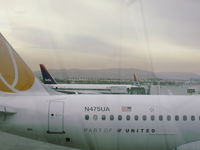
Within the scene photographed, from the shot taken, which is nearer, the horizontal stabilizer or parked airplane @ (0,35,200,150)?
the horizontal stabilizer

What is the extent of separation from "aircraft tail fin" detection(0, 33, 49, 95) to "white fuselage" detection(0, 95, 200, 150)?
7.4 inches

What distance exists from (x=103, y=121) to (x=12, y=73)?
2312 mm

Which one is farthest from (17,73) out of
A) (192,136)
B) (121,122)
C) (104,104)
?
(192,136)

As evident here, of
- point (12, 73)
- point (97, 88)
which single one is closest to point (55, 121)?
point (12, 73)

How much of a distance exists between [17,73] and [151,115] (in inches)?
124

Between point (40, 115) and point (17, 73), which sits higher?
point (17, 73)

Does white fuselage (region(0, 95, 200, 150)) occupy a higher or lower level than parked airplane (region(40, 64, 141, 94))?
lower

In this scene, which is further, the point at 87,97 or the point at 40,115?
the point at 87,97

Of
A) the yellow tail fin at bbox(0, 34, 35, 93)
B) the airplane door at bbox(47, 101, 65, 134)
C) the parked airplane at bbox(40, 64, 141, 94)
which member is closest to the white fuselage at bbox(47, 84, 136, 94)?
the parked airplane at bbox(40, 64, 141, 94)

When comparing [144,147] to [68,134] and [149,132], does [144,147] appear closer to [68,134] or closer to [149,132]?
[149,132]

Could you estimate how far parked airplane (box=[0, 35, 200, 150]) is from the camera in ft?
18.9

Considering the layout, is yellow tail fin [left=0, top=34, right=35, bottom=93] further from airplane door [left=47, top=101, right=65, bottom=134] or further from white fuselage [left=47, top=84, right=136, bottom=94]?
white fuselage [left=47, top=84, right=136, bottom=94]

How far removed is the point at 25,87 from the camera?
20.2 ft

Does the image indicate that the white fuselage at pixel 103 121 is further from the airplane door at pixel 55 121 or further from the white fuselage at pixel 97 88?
the white fuselage at pixel 97 88
